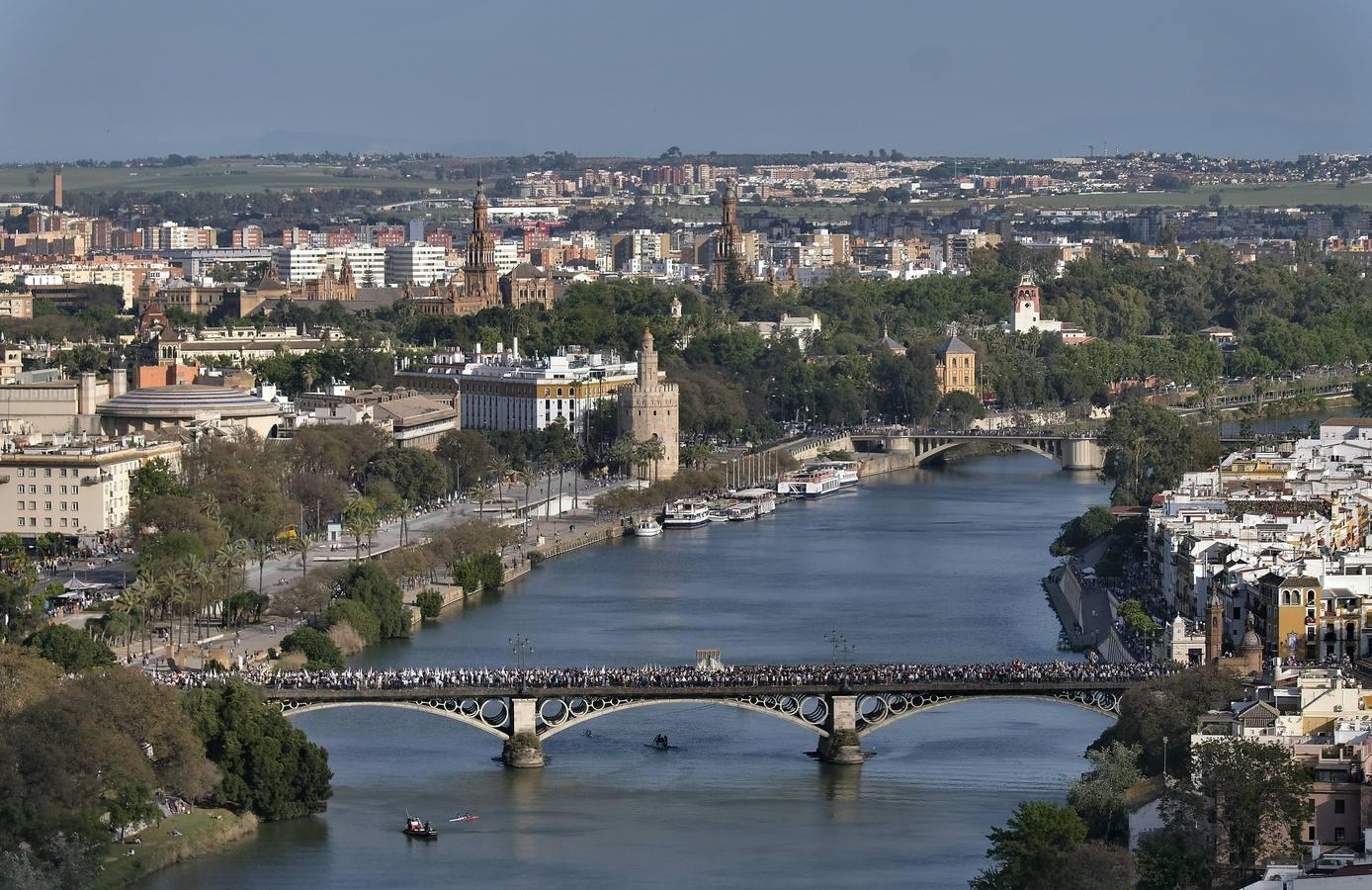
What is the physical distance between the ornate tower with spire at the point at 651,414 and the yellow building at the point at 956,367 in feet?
36.0

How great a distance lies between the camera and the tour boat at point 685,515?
45.8m

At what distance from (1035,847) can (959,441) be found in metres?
34.6

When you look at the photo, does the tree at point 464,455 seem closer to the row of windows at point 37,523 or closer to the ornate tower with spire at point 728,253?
the row of windows at point 37,523

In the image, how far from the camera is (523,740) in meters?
26.9

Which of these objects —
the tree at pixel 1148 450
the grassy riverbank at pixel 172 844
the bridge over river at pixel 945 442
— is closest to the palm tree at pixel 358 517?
the tree at pixel 1148 450

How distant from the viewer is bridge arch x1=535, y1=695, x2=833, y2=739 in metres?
27.1

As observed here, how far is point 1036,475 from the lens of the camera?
52594mm

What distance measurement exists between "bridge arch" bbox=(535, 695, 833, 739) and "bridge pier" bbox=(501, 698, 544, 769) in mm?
123

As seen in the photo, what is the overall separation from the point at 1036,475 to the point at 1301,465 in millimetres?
14288

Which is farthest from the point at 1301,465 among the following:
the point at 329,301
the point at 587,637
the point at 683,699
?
the point at 329,301

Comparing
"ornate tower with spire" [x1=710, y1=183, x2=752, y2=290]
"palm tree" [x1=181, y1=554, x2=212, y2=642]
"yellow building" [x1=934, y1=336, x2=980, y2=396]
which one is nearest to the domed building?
"palm tree" [x1=181, y1=554, x2=212, y2=642]

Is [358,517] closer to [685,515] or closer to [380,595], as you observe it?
[380,595]

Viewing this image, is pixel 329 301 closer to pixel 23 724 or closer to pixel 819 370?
pixel 819 370

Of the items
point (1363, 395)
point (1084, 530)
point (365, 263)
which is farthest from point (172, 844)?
point (365, 263)
